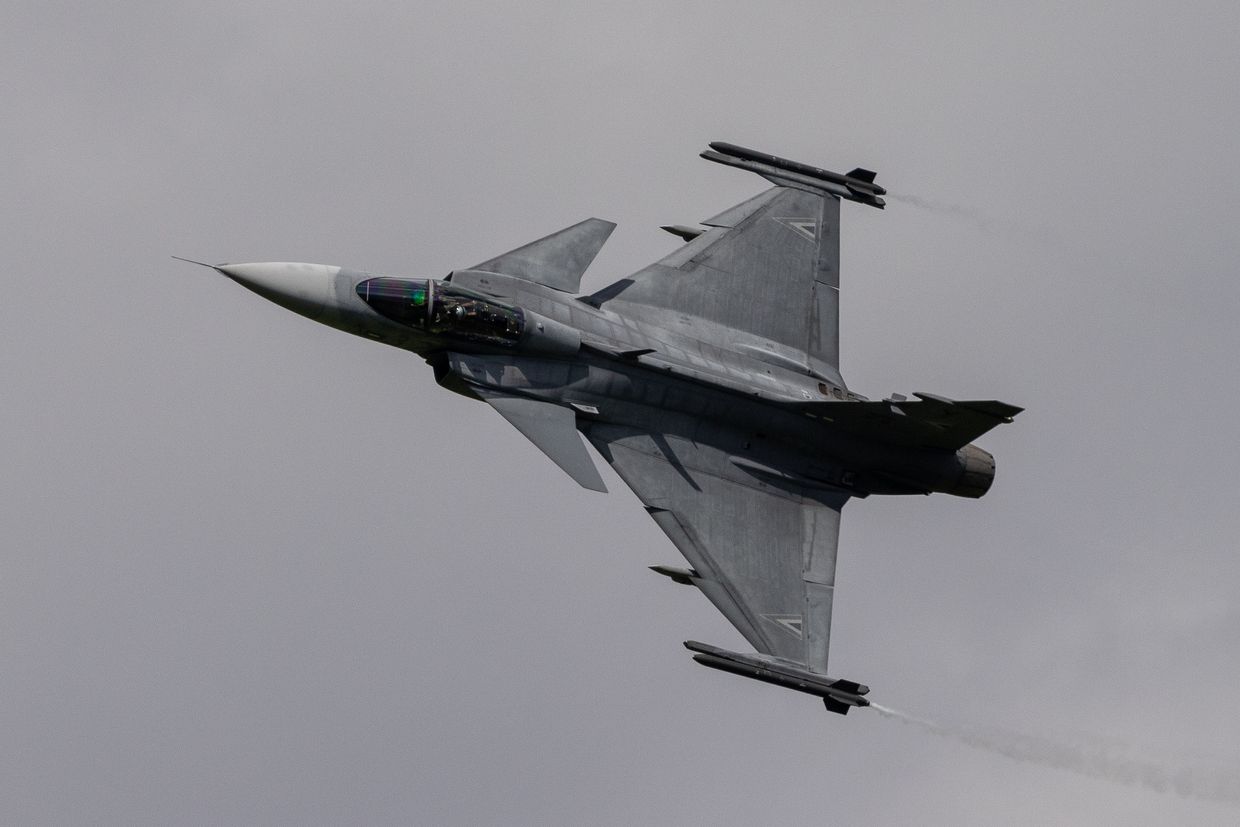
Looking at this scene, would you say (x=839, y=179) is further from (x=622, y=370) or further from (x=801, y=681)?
(x=801, y=681)

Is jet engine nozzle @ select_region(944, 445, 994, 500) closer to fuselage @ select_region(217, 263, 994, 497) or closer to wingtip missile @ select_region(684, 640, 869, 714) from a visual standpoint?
fuselage @ select_region(217, 263, 994, 497)

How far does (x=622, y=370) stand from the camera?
134 ft

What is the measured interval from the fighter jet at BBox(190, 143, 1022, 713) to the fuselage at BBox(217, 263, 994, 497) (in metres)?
0.04

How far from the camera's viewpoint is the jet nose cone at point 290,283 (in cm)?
3909

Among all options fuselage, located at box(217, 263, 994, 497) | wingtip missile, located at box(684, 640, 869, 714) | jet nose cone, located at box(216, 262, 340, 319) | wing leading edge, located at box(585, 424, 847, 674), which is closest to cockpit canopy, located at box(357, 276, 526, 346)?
fuselage, located at box(217, 263, 994, 497)

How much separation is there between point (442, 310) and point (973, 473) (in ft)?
36.8

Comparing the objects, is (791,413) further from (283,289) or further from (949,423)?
(283,289)

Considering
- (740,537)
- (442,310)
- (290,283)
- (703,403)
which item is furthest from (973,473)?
(290,283)

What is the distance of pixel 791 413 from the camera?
42000mm

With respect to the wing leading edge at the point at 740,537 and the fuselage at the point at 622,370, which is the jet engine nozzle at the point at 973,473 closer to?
the fuselage at the point at 622,370

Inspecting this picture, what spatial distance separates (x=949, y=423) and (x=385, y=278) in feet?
36.4

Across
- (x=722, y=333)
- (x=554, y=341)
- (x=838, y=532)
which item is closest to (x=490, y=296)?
→ (x=554, y=341)

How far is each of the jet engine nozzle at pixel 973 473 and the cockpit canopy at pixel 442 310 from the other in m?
9.41

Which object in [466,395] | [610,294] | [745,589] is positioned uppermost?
[610,294]
